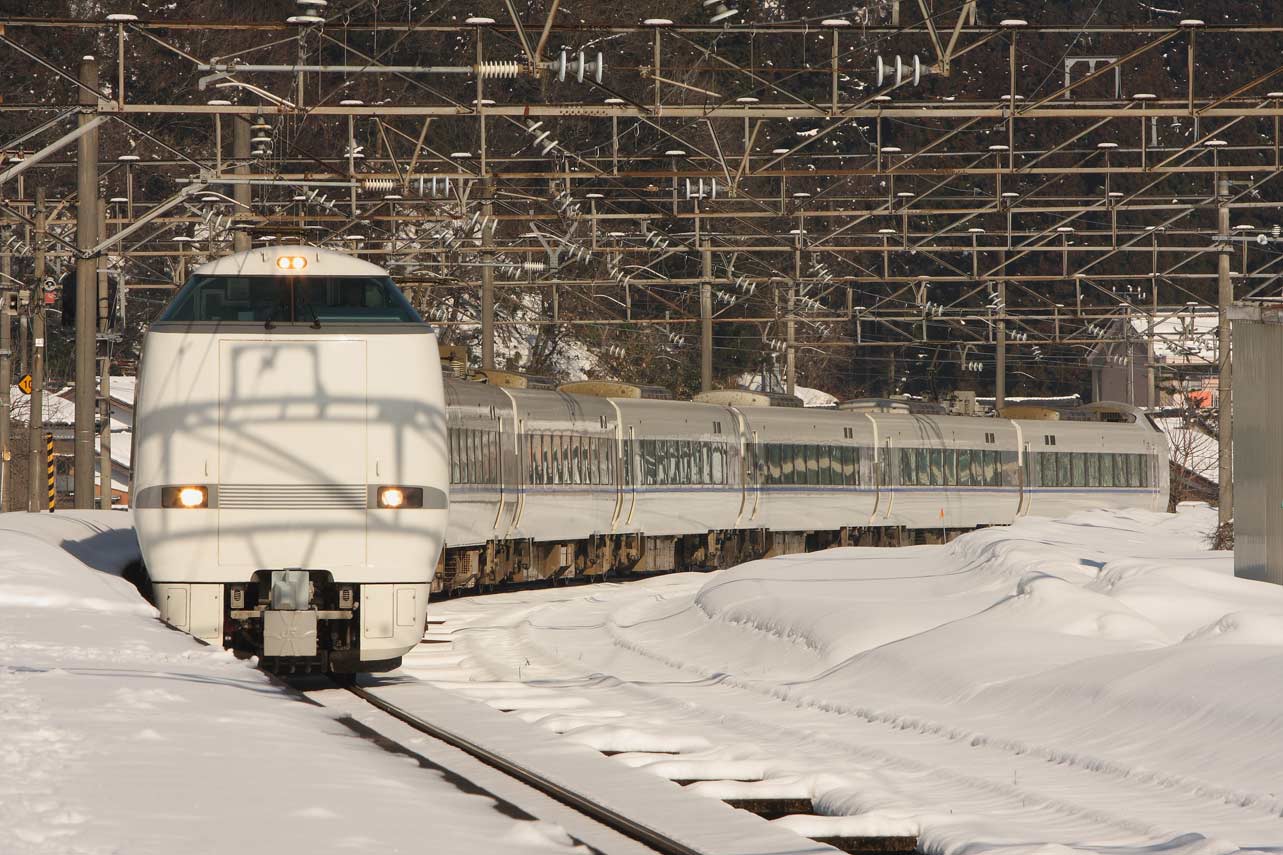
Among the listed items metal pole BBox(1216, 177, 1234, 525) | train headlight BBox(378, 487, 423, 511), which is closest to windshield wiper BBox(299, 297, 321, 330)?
train headlight BBox(378, 487, 423, 511)

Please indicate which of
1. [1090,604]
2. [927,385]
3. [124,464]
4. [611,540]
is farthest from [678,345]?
[1090,604]

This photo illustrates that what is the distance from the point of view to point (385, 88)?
67625 mm

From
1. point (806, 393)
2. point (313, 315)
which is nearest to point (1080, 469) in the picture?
point (806, 393)

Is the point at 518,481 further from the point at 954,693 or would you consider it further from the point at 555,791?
the point at 555,791

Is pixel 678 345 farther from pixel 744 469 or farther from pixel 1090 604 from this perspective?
pixel 1090 604

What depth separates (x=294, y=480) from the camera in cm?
1316

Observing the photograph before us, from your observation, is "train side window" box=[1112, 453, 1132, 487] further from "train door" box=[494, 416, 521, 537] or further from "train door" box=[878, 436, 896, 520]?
"train door" box=[494, 416, 521, 537]

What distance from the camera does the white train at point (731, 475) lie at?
28062 mm

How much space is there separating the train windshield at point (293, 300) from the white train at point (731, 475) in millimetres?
9633

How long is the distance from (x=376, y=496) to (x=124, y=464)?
173 ft

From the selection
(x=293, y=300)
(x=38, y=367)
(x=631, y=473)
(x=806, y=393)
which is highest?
(x=293, y=300)

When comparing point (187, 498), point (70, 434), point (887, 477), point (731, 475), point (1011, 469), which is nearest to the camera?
point (187, 498)

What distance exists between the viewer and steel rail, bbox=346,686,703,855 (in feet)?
26.0

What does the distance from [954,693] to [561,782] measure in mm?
4127
